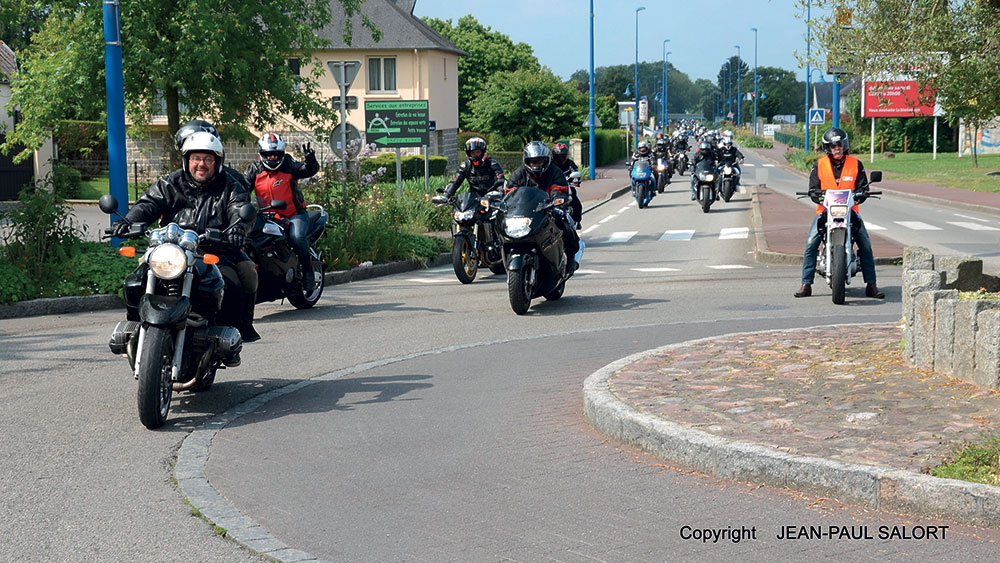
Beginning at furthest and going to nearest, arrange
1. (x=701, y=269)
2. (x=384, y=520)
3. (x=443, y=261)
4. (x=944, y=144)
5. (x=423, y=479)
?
(x=944, y=144) → (x=443, y=261) → (x=701, y=269) → (x=423, y=479) → (x=384, y=520)

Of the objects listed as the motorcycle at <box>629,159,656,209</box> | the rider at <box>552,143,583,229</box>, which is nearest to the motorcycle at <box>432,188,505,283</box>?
the rider at <box>552,143,583,229</box>

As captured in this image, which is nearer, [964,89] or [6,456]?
[6,456]

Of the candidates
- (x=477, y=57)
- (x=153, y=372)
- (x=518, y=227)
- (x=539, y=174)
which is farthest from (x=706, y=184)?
(x=477, y=57)

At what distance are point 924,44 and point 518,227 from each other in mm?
4283

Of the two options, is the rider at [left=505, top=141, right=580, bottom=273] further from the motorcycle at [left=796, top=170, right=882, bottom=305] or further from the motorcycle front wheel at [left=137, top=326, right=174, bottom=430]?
the motorcycle front wheel at [left=137, top=326, right=174, bottom=430]

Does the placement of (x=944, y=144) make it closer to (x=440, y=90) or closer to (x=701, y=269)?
(x=440, y=90)

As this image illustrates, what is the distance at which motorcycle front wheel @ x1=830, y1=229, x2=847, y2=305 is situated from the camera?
11.5m

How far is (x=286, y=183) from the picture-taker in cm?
1162

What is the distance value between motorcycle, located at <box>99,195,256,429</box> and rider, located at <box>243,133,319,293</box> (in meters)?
4.30

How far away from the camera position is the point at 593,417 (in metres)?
6.44

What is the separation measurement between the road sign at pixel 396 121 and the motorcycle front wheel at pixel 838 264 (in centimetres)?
1337

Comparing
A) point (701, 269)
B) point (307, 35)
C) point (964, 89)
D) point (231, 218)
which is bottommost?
point (701, 269)

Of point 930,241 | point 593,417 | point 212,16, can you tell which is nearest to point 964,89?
point 930,241

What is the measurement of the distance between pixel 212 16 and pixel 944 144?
66369 mm
